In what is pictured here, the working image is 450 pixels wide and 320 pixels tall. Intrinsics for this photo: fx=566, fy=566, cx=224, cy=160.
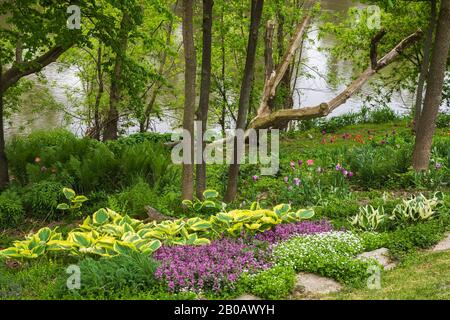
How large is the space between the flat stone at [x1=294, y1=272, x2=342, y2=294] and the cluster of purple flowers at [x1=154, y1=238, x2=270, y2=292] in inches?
16.2

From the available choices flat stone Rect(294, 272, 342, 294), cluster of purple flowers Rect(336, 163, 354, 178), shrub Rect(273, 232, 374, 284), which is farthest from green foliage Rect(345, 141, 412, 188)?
flat stone Rect(294, 272, 342, 294)

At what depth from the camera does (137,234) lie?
6.32 metres

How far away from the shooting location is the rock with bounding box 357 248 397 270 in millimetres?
6184

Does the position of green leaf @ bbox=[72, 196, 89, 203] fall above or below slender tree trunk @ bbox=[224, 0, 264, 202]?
below

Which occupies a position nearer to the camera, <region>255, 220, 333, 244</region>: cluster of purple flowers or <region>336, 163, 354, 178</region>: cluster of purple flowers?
<region>255, 220, 333, 244</region>: cluster of purple flowers

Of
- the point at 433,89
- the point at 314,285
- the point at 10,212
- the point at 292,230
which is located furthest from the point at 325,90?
the point at 314,285

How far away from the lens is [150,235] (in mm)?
6445

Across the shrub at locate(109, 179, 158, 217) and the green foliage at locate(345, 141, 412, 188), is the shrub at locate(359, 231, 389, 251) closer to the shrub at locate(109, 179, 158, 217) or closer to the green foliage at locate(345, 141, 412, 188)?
the green foliage at locate(345, 141, 412, 188)

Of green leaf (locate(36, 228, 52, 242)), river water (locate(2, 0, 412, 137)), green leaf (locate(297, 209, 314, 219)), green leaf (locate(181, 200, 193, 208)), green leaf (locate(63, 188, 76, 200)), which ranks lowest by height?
green leaf (locate(36, 228, 52, 242))

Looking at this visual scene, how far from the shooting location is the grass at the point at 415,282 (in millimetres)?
5070

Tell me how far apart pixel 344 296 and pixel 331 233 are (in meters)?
1.62

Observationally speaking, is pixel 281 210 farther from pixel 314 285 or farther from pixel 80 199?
pixel 80 199

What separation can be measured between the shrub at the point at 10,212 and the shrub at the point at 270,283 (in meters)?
5.16
